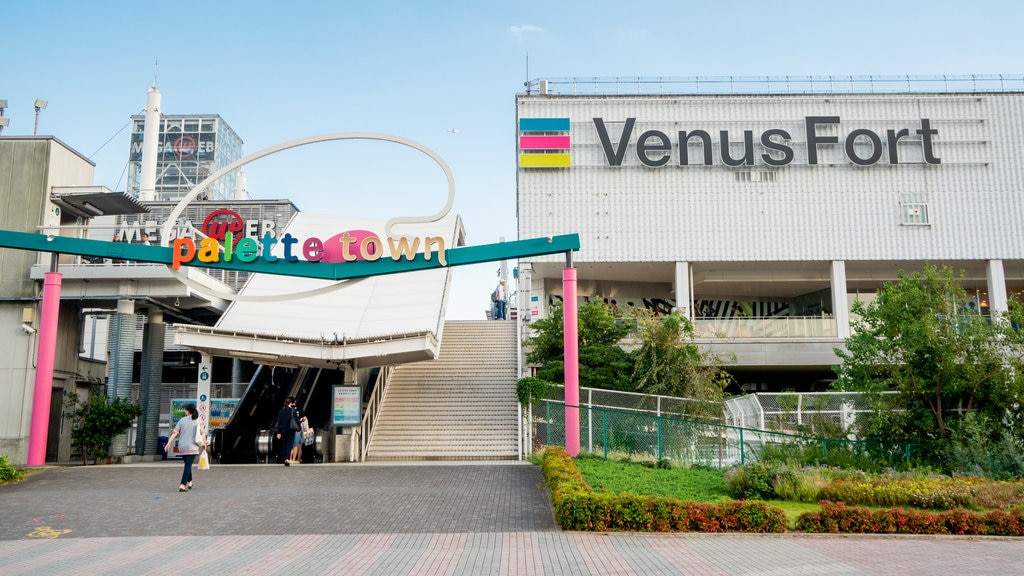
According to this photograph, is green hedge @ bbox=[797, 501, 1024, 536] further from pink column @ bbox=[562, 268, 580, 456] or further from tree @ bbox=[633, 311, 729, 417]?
tree @ bbox=[633, 311, 729, 417]

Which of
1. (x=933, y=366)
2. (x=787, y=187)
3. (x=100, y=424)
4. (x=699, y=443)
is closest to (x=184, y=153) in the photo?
(x=100, y=424)

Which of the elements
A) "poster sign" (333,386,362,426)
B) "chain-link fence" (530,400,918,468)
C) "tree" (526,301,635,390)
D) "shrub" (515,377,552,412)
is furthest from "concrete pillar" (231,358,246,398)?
"chain-link fence" (530,400,918,468)

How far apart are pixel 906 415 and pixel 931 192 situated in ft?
69.5

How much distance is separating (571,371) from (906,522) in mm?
9217

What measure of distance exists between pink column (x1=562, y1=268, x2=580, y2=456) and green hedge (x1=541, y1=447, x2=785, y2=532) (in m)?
7.61

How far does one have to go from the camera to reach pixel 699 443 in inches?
733

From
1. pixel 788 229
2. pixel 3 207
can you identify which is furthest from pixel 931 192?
pixel 3 207

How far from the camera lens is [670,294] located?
137 ft

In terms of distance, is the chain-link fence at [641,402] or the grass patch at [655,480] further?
the chain-link fence at [641,402]

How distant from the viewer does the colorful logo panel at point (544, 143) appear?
3584 centimetres

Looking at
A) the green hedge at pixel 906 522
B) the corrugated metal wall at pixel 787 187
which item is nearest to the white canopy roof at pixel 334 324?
the corrugated metal wall at pixel 787 187

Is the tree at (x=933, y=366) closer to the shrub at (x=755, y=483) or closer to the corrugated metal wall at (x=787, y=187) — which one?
the shrub at (x=755, y=483)

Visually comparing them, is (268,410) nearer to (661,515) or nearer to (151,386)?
(151,386)

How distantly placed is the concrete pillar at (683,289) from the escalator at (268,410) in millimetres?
14584
